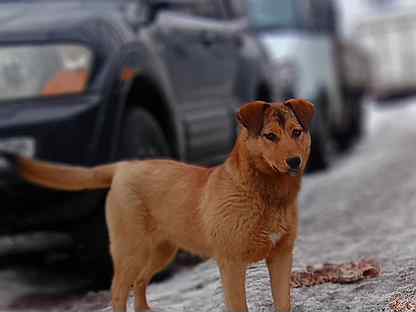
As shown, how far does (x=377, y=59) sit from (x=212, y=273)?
18.5 meters

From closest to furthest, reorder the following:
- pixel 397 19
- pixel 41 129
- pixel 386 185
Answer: pixel 41 129 → pixel 386 185 → pixel 397 19

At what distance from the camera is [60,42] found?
5191 mm

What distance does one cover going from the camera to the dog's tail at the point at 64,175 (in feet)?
13.8

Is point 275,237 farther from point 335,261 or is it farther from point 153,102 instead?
point 153,102

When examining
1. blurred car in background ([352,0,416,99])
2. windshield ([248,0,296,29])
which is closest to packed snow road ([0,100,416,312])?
windshield ([248,0,296,29])

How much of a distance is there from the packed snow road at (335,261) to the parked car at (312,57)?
3.38 ft

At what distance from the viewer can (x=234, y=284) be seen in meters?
3.70

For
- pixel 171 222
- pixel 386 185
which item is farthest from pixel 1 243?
pixel 386 185

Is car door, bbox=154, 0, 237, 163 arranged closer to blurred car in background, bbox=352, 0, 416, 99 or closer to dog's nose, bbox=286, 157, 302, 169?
dog's nose, bbox=286, 157, 302, 169

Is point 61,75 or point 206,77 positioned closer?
point 61,75

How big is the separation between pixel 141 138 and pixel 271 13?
250 inches

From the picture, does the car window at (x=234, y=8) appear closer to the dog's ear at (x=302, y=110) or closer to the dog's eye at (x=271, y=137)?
the dog's ear at (x=302, y=110)

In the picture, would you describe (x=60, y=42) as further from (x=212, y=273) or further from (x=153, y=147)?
(x=212, y=273)

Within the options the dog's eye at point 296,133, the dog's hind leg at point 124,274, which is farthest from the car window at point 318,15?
the dog's eye at point 296,133
